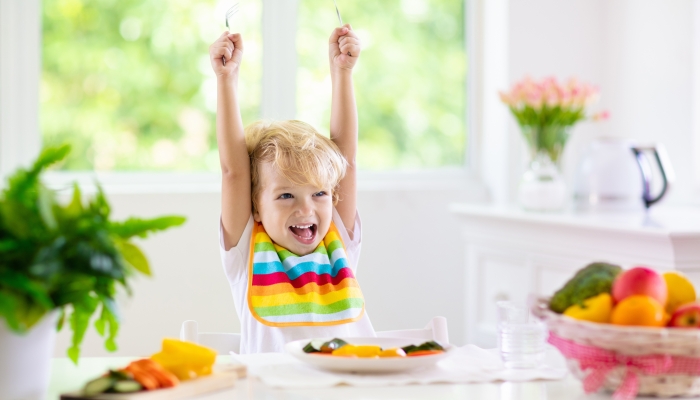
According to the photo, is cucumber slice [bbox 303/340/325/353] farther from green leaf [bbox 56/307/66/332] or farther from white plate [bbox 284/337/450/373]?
green leaf [bbox 56/307/66/332]

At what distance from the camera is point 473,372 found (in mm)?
1131

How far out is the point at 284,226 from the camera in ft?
5.67

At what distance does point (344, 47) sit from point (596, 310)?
3.04 feet

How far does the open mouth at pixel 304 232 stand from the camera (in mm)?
1746

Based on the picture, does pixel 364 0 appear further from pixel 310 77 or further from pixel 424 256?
pixel 424 256

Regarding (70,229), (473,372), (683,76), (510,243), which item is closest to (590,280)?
(473,372)

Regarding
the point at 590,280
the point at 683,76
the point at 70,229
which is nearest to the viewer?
the point at 70,229

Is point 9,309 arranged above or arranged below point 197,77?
below

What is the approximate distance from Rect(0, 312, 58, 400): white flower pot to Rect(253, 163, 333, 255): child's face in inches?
30.7

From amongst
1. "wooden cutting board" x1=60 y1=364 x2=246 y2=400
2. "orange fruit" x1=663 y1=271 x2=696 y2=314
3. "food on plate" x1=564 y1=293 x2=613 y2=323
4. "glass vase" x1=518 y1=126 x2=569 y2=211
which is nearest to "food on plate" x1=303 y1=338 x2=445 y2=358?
"wooden cutting board" x1=60 y1=364 x2=246 y2=400

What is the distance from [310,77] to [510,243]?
1.09 metres

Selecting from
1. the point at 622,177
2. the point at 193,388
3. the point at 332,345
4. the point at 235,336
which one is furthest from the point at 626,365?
the point at 622,177

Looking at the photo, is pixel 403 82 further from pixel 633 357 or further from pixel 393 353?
pixel 633 357

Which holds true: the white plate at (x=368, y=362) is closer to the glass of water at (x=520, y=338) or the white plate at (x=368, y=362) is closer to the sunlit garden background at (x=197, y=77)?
the glass of water at (x=520, y=338)
